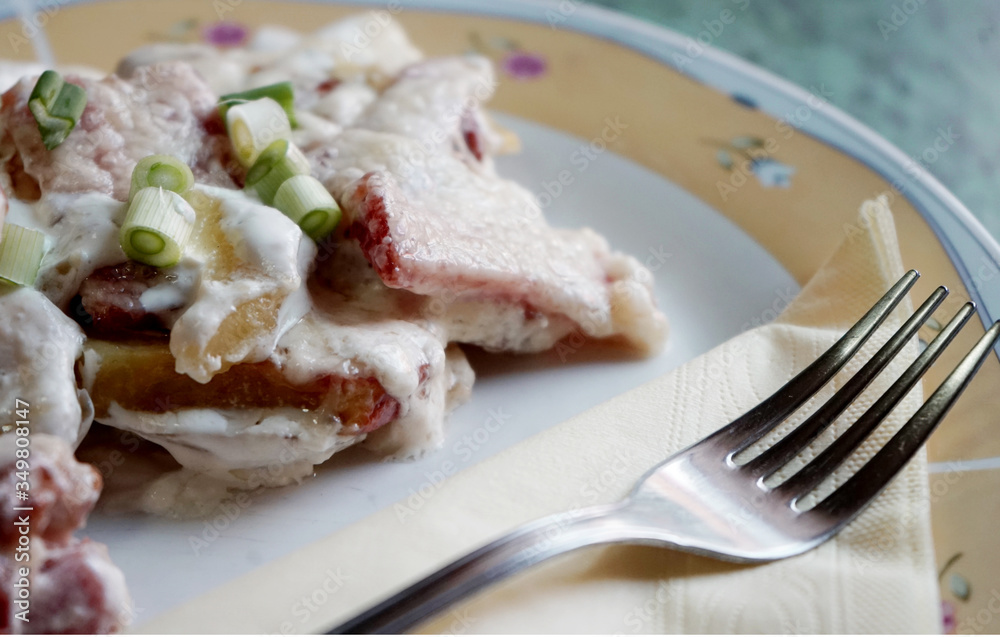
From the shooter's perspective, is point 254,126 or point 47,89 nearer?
point 47,89

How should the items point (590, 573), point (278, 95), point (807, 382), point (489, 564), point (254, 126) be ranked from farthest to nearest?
1. point (278, 95)
2. point (254, 126)
3. point (807, 382)
4. point (590, 573)
5. point (489, 564)

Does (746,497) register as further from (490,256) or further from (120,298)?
(120,298)

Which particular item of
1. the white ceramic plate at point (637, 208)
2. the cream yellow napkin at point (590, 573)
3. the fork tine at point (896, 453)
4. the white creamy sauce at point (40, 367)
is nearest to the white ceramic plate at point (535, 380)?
the white ceramic plate at point (637, 208)

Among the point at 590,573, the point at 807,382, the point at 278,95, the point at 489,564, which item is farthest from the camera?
the point at 278,95

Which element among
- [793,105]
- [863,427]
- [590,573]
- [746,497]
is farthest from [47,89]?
[793,105]

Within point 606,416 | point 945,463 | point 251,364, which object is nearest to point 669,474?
point 606,416

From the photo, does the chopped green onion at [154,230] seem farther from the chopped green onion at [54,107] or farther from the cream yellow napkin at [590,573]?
the cream yellow napkin at [590,573]

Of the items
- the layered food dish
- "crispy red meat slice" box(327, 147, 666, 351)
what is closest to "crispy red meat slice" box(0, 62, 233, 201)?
the layered food dish
